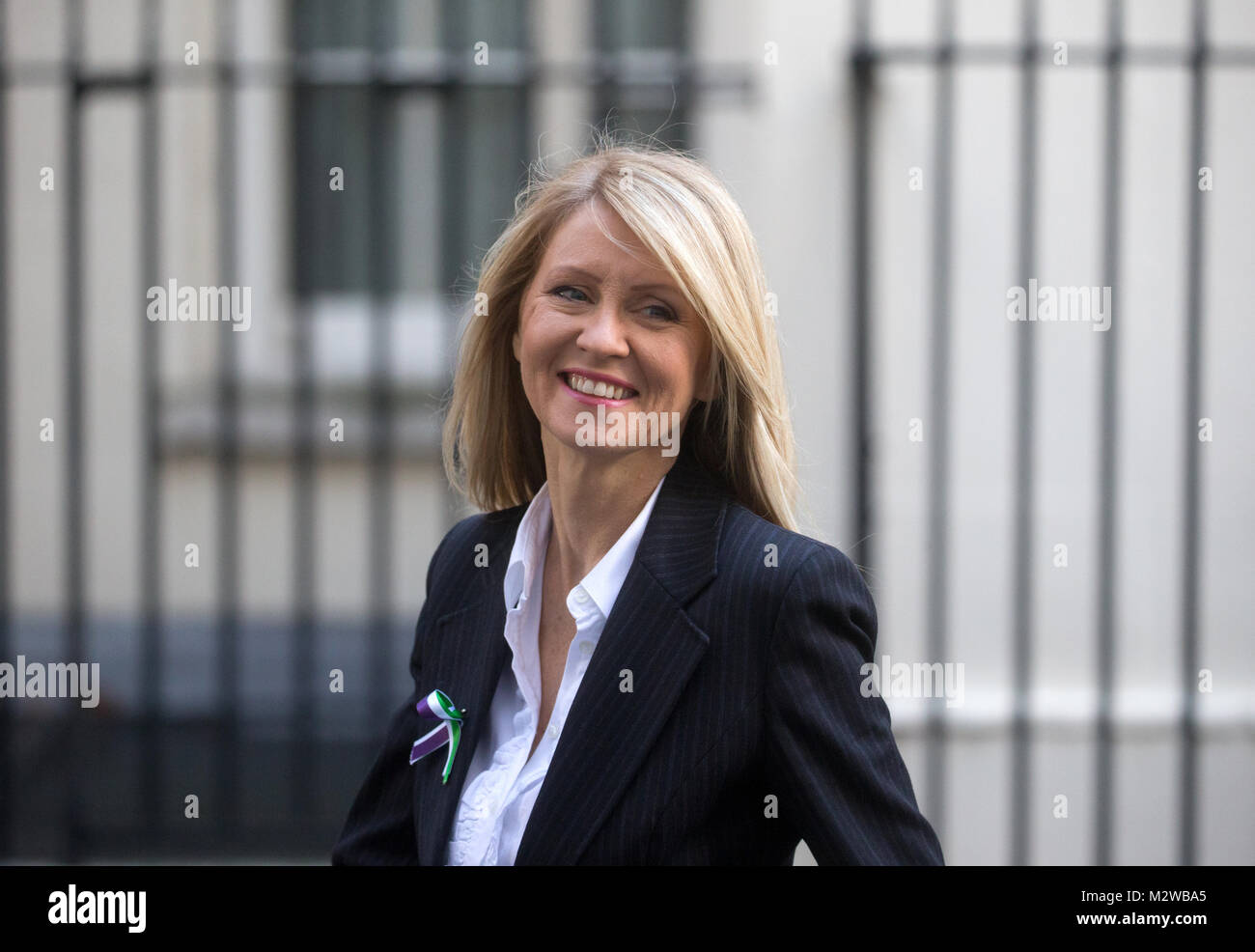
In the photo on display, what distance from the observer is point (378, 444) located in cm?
304

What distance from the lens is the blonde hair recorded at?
4.71 feet

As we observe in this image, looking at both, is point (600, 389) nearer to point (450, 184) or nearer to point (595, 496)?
point (595, 496)

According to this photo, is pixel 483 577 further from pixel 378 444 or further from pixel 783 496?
pixel 378 444

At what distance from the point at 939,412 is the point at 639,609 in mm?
1600

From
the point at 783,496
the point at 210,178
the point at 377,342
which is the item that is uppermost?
the point at 210,178

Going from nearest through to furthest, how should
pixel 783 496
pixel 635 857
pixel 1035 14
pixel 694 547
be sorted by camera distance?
pixel 635 857, pixel 694 547, pixel 783 496, pixel 1035 14

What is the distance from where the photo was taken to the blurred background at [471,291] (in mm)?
2855

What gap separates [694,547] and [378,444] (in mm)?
1731

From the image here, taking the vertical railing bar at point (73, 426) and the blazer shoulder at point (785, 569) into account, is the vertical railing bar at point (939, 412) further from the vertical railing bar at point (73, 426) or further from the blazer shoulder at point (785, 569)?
the vertical railing bar at point (73, 426)

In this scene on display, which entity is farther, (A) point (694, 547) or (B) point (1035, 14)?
(B) point (1035, 14)

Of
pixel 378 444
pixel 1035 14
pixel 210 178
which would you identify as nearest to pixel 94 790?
pixel 378 444

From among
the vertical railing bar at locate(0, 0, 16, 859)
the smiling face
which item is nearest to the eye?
the smiling face

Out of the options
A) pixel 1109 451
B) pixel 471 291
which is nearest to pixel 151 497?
pixel 471 291

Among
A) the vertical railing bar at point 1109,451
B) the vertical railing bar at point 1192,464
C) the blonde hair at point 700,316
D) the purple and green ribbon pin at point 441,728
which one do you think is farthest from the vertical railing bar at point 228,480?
the vertical railing bar at point 1192,464
